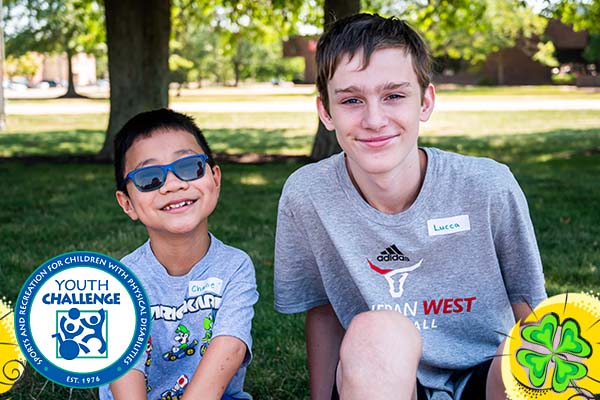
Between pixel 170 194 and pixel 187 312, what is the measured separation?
0.35 meters

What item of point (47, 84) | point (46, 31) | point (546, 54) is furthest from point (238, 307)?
point (47, 84)

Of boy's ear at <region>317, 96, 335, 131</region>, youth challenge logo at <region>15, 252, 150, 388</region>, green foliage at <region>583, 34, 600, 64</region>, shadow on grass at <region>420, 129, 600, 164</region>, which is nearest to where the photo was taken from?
youth challenge logo at <region>15, 252, 150, 388</region>

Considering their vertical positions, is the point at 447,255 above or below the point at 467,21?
below

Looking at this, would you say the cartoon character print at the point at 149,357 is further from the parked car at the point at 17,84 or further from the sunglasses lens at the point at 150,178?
the parked car at the point at 17,84

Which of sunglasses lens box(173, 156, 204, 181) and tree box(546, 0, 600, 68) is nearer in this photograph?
sunglasses lens box(173, 156, 204, 181)

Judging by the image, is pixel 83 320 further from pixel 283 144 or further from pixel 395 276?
pixel 283 144

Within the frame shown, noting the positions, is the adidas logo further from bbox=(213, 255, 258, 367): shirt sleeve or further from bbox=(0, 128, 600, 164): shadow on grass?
bbox=(0, 128, 600, 164): shadow on grass

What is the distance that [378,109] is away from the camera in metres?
2.18

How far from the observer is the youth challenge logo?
1.60 m

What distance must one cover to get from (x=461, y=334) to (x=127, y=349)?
1.06m

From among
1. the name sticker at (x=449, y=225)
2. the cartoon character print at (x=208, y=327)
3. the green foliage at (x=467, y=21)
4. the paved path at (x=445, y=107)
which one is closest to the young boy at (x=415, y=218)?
the name sticker at (x=449, y=225)

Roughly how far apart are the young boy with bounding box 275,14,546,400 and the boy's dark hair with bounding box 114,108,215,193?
42 centimetres

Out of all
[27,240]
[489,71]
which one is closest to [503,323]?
[27,240]

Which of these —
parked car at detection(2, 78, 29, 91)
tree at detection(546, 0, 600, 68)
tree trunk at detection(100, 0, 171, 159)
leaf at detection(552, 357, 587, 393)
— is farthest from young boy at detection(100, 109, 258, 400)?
parked car at detection(2, 78, 29, 91)
